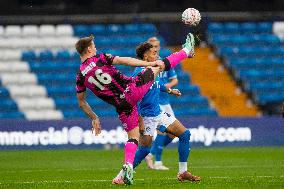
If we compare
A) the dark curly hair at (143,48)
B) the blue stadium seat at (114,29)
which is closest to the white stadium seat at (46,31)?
the blue stadium seat at (114,29)

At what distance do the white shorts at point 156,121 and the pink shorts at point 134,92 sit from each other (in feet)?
3.32

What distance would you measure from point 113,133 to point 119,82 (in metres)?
10.2

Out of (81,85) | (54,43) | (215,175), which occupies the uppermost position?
(54,43)

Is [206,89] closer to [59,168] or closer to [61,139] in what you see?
[61,139]

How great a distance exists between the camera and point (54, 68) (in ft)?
89.9

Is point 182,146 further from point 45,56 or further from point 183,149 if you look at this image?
point 45,56

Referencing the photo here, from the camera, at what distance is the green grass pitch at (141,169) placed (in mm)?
11227

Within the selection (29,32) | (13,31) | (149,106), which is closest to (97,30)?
(29,32)

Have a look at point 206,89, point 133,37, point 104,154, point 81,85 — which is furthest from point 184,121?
point 81,85

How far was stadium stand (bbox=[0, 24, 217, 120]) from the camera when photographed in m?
26.0

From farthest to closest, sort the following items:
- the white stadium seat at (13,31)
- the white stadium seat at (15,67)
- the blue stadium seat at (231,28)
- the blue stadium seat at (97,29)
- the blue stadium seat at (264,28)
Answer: the blue stadium seat at (264,28)
the blue stadium seat at (231,28)
the white stadium seat at (13,31)
the blue stadium seat at (97,29)
the white stadium seat at (15,67)

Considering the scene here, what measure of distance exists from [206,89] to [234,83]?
104 cm

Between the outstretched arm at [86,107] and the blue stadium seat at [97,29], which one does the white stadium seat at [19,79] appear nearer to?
the blue stadium seat at [97,29]

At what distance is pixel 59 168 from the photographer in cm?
1549
